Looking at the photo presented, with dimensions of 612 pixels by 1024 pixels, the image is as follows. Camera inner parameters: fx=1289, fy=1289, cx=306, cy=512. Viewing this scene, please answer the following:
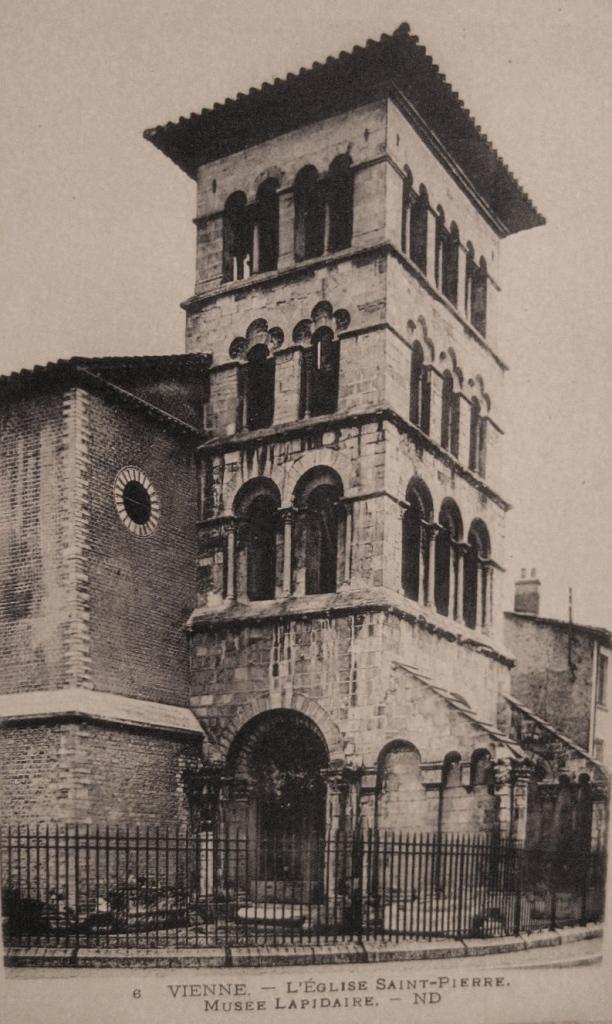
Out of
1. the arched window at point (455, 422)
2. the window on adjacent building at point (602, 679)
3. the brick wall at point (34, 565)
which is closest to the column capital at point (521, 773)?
the window on adjacent building at point (602, 679)

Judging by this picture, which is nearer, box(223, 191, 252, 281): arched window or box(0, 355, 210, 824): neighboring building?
box(0, 355, 210, 824): neighboring building

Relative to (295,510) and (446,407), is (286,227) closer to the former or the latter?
(446,407)

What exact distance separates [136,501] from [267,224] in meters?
3.75

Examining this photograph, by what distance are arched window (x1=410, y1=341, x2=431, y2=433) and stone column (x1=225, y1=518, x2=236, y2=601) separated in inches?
86.3

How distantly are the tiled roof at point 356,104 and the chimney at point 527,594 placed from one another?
3032 mm

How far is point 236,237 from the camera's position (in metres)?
14.1

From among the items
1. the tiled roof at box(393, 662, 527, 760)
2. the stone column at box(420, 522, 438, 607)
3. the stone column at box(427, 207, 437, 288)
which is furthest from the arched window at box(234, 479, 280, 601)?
the stone column at box(427, 207, 437, 288)

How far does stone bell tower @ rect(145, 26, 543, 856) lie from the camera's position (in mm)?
12016

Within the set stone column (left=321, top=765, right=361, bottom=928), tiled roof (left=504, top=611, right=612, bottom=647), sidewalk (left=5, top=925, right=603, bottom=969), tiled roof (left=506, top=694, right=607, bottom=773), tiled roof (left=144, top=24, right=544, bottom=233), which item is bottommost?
sidewalk (left=5, top=925, right=603, bottom=969)

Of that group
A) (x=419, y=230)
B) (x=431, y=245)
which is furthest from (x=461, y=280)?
(x=419, y=230)

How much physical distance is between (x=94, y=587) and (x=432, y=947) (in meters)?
4.36

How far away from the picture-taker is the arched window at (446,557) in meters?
13.6

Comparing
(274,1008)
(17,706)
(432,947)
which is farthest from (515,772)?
(17,706)

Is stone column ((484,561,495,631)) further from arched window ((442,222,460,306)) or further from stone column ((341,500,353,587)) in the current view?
arched window ((442,222,460,306))
